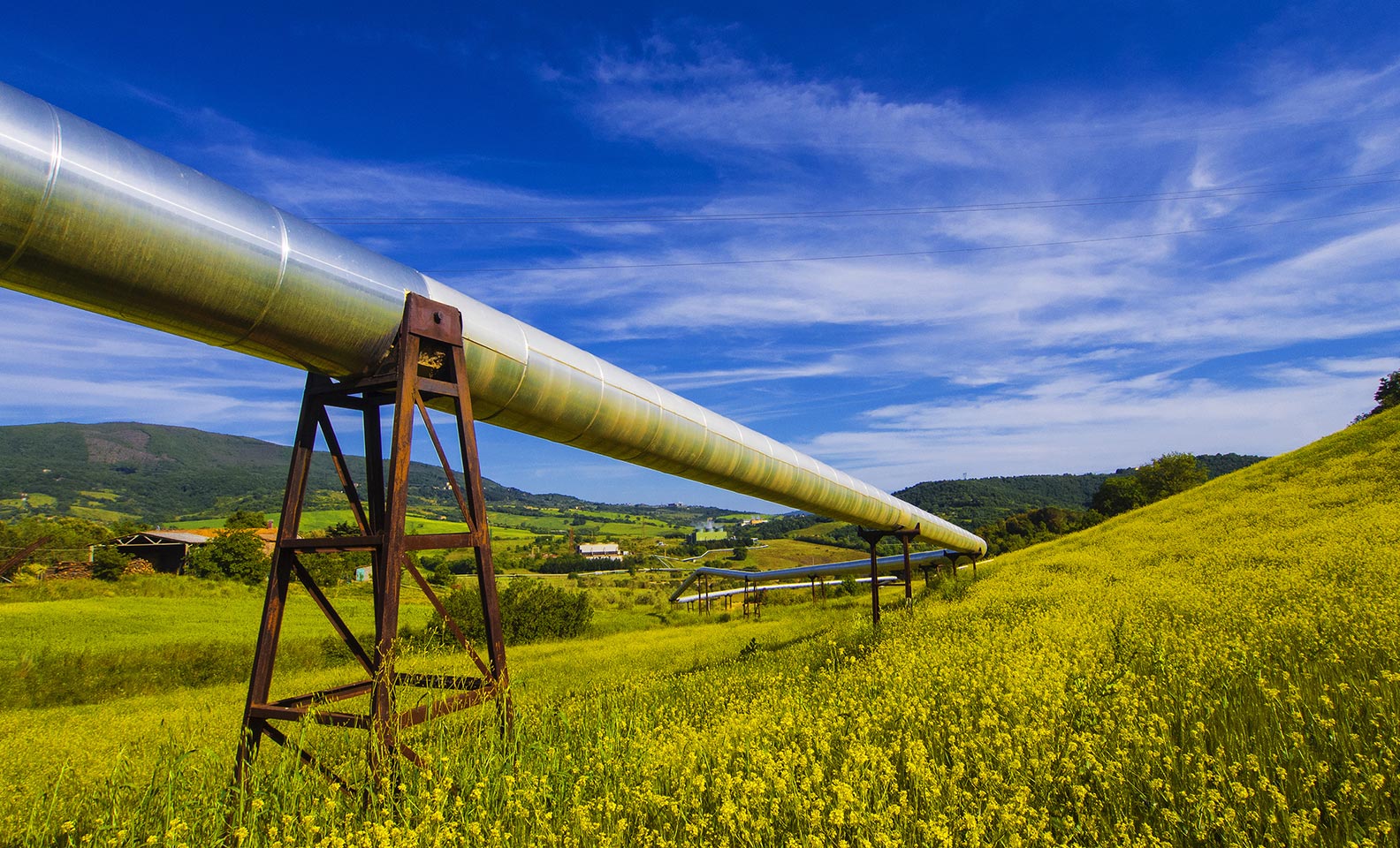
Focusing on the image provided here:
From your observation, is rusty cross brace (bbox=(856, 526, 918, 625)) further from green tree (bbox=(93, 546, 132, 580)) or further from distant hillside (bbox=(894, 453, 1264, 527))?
distant hillside (bbox=(894, 453, 1264, 527))

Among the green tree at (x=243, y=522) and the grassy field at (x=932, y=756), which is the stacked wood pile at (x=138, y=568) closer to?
the green tree at (x=243, y=522)

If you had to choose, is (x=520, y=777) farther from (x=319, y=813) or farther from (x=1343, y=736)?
(x=1343, y=736)

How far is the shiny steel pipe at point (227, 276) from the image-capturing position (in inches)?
139

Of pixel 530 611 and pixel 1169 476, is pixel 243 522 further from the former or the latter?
pixel 1169 476

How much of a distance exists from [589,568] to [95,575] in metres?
59.6

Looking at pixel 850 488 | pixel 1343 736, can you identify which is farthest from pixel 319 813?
pixel 850 488

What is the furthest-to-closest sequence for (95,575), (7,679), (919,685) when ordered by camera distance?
(95,575) < (7,679) < (919,685)

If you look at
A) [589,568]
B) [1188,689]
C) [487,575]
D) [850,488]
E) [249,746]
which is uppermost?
[850,488]

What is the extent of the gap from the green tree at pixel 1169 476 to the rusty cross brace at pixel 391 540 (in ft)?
219

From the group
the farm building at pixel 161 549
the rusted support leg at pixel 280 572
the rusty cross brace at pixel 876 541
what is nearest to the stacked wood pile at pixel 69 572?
the farm building at pixel 161 549

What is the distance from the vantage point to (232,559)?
38.7 meters

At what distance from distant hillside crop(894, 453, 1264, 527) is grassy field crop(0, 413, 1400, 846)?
341ft

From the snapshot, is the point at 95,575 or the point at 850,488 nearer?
the point at 850,488

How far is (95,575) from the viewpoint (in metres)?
33.1
